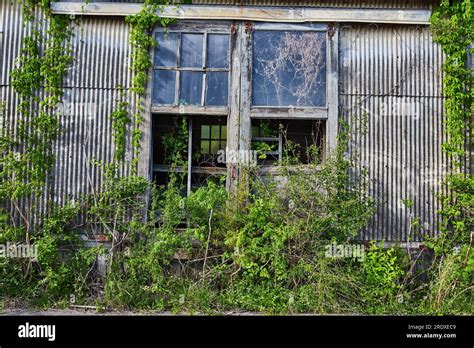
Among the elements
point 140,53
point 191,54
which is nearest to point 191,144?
point 191,54

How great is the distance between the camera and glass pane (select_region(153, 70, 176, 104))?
437 inches

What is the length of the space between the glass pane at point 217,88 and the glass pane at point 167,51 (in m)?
0.73

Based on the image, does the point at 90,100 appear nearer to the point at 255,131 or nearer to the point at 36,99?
the point at 36,99

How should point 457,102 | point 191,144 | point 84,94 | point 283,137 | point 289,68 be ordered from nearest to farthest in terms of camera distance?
1. point 457,102
2. point 84,94
3. point 289,68
4. point 191,144
5. point 283,137

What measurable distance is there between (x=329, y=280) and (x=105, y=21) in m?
6.14

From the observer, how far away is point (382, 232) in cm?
1089

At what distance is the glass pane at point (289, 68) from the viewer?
11102 mm

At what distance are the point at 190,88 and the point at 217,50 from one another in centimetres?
87

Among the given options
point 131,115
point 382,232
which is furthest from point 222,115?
point 382,232

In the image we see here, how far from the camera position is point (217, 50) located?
11172 millimetres

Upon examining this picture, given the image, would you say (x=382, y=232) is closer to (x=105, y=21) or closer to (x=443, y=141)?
(x=443, y=141)

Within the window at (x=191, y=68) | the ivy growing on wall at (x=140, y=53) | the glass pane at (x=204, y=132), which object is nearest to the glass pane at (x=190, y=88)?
the window at (x=191, y=68)

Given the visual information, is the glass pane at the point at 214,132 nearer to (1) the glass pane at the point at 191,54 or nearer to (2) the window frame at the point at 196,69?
(2) the window frame at the point at 196,69

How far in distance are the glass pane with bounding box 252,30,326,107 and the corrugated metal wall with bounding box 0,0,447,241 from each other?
0.44 m
